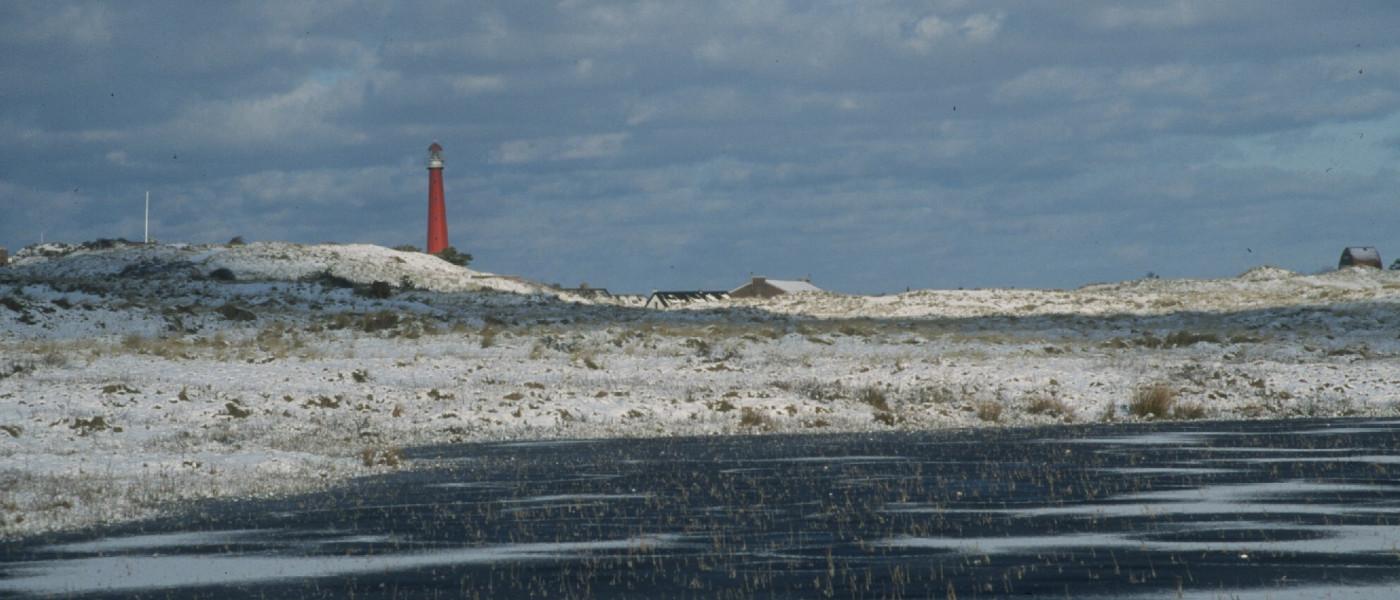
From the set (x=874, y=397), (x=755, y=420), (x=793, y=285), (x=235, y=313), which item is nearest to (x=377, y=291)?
(x=235, y=313)

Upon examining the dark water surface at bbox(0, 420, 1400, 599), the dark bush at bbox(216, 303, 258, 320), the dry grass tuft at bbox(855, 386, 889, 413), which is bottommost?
the dark water surface at bbox(0, 420, 1400, 599)

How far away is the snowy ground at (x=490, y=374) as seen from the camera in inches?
985

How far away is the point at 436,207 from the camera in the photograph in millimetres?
93625

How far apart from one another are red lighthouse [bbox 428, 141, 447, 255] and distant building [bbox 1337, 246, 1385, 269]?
54375mm

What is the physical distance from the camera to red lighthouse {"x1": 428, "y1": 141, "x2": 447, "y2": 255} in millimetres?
92688

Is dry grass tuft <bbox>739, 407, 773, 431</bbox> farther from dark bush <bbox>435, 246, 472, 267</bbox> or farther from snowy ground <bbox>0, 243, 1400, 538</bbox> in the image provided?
dark bush <bbox>435, 246, 472, 267</bbox>

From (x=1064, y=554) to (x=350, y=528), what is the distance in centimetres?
719

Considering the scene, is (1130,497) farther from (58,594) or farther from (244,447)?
(244,447)

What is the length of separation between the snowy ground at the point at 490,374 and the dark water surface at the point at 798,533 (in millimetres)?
2949

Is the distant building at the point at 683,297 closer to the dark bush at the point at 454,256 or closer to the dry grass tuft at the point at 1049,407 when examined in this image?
the dark bush at the point at 454,256

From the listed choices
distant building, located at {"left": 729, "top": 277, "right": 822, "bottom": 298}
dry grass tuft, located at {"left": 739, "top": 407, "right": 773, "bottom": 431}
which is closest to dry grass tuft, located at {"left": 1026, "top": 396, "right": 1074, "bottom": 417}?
dry grass tuft, located at {"left": 739, "top": 407, "right": 773, "bottom": 431}

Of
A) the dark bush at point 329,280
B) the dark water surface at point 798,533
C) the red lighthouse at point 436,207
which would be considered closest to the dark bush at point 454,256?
the red lighthouse at point 436,207

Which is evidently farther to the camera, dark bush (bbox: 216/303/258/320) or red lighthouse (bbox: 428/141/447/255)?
red lighthouse (bbox: 428/141/447/255)

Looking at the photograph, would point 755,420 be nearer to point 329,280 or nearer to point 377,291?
point 377,291
